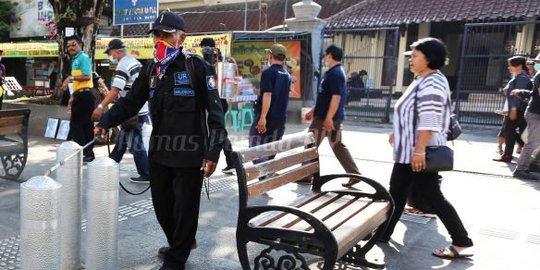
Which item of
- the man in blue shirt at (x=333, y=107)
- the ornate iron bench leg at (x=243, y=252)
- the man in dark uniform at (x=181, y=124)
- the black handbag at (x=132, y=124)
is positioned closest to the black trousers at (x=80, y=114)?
the black handbag at (x=132, y=124)

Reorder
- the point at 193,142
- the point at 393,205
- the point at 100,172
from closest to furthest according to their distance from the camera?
1. the point at 100,172
2. the point at 193,142
3. the point at 393,205

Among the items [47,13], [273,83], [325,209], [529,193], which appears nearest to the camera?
[325,209]

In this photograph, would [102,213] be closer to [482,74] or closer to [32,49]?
[482,74]

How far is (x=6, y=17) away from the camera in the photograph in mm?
23469

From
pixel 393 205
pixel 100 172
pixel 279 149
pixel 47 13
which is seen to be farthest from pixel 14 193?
pixel 47 13

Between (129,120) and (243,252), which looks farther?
(129,120)

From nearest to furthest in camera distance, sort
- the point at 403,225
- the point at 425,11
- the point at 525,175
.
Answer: the point at 403,225
the point at 525,175
the point at 425,11

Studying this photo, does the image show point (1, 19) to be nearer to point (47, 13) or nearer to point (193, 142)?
point (47, 13)

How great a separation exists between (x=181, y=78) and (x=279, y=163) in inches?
34.9

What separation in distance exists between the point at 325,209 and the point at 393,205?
0.62 m

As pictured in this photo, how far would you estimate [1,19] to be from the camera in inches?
913

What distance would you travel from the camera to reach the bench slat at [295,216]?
9.24 ft

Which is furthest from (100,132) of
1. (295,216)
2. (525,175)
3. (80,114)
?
(525,175)

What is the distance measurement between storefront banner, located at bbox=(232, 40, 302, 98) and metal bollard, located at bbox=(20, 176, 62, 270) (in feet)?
33.4
